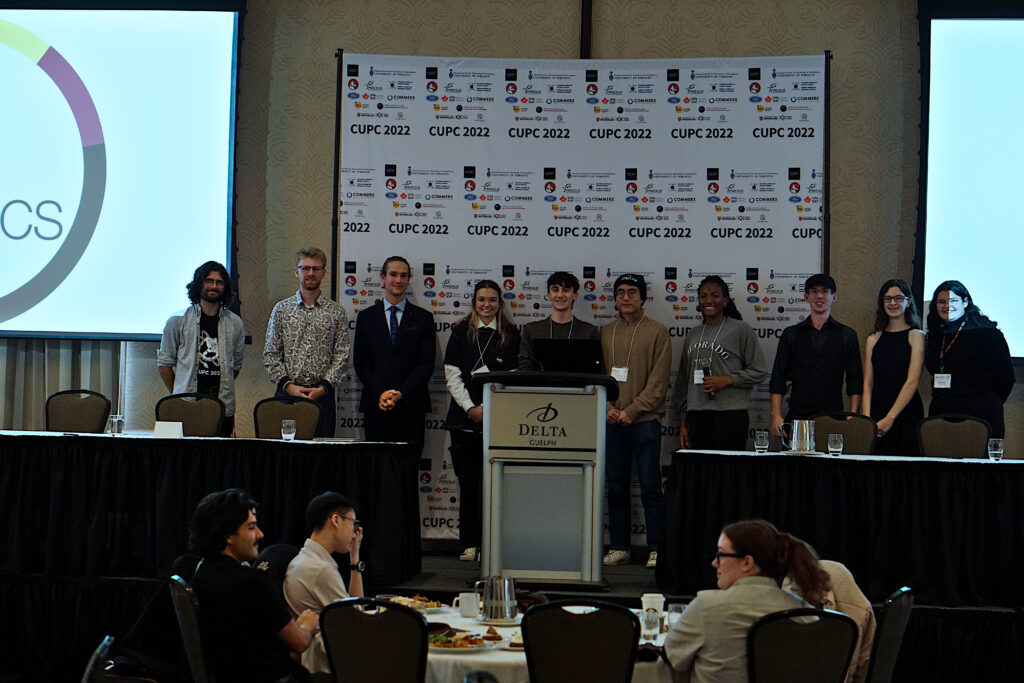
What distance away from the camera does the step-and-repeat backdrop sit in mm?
6875

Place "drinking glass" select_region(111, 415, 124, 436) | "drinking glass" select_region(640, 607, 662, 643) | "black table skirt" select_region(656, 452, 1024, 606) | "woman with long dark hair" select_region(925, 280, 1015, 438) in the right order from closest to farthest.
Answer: "drinking glass" select_region(640, 607, 662, 643)
"black table skirt" select_region(656, 452, 1024, 606)
"drinking glass" select_region(111, 415, 124, 436)
"woman with long dark hair" select_region(925, 280, 1015, 438)

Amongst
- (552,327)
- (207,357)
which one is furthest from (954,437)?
(207,357)

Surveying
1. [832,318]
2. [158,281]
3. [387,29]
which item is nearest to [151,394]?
[158,281]

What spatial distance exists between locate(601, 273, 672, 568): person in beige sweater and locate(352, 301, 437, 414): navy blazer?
3.70ft

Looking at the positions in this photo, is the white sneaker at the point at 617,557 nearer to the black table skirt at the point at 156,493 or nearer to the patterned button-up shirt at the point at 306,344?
the black table skirt at the point at 156,493

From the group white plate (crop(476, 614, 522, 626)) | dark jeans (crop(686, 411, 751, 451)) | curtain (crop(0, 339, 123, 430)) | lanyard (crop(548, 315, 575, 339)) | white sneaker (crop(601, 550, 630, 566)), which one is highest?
lanyard (crop(548, 315, 575, 339))

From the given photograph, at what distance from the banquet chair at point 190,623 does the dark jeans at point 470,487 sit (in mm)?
2928

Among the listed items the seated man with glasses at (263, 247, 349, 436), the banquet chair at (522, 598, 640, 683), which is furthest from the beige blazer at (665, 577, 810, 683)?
the seated man with glasses at (263, 247, 349, 436)

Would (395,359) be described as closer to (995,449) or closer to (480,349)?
(480,349)

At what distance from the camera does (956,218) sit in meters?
6.80

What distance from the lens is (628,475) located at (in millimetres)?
6324

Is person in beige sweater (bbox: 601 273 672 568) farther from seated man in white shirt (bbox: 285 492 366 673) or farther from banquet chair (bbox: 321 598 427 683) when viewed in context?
banquet chair (bbox: 321 598 427 683)

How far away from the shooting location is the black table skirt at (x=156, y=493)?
520 cm

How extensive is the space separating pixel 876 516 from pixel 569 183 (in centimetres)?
310
